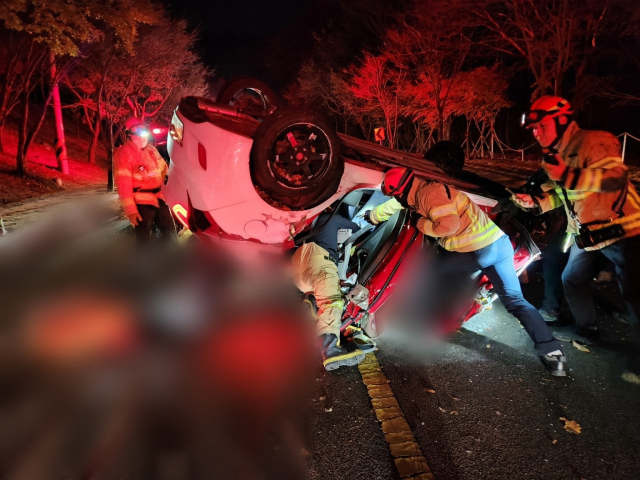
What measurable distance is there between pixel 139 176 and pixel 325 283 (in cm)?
288

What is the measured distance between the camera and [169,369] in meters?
3.30

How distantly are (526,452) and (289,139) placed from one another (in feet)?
7.94

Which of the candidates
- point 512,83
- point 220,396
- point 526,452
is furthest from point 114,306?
point 512,83

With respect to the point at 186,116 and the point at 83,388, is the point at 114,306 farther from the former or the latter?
the point at 186,116

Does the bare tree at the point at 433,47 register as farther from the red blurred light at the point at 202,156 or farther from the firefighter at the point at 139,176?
the red blurred light at the point at 202,156

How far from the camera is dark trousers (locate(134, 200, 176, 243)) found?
519 centimetres

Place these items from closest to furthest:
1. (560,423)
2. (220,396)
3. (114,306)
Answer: (560,423) → (220,396) → (114,306)

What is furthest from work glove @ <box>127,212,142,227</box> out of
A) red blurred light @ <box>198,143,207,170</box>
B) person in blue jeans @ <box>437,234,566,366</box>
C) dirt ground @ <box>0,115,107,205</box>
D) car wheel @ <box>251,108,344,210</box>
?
dirt ground @ <box>0,115,107,205</box>

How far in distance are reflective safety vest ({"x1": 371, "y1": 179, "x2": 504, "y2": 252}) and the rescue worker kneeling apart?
71cm

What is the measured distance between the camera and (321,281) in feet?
10.8

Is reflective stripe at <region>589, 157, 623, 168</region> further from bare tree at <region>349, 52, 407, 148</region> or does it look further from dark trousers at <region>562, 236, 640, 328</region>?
bare tree at <region>349, 52, 407, 148</region>

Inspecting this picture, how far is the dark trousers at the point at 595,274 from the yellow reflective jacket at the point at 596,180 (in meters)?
0.09

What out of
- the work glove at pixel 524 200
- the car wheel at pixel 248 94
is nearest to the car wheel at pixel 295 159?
the car wheel at pixel 248 94

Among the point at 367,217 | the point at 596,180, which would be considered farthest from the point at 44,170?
the point at 596,180
